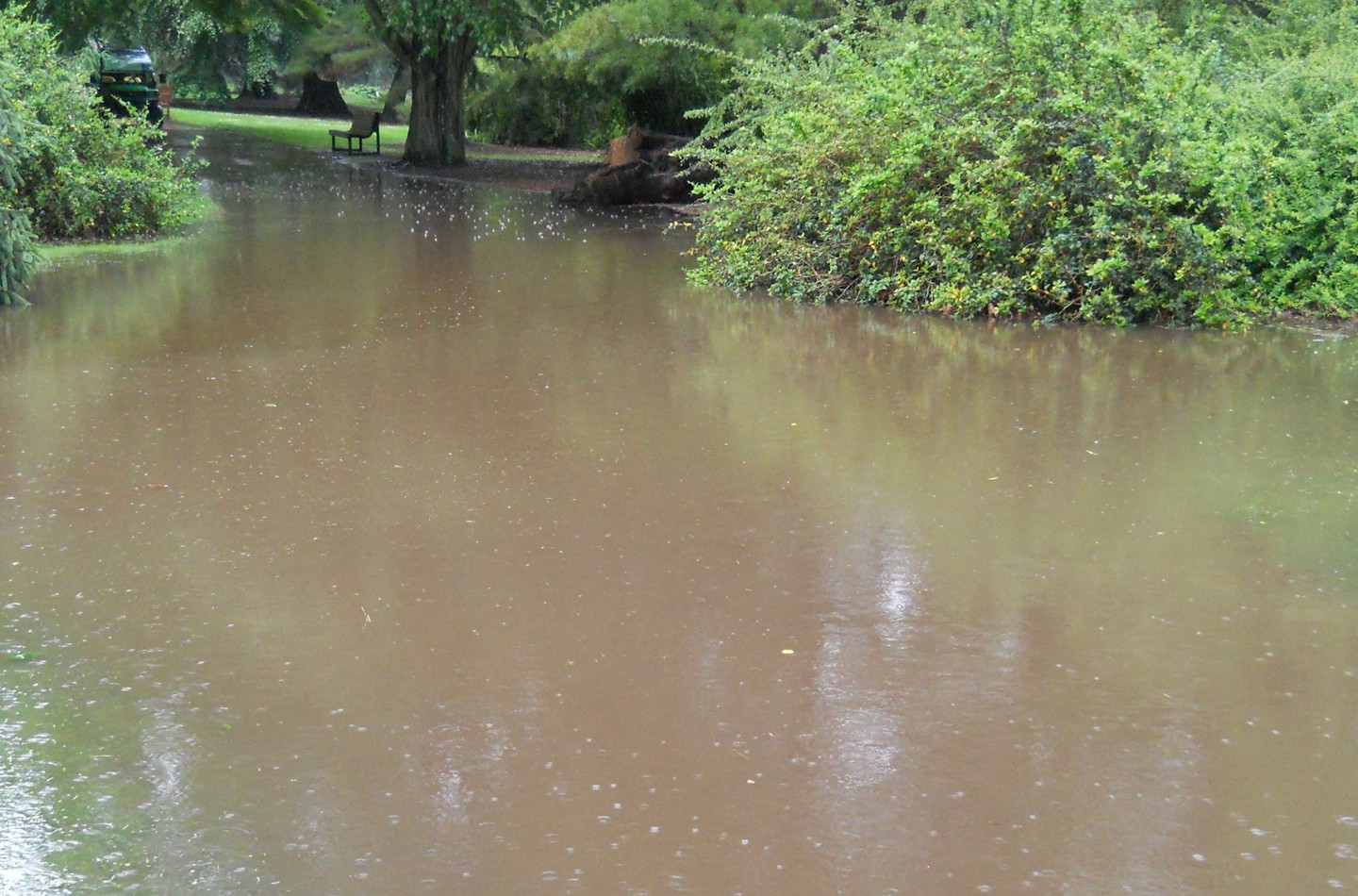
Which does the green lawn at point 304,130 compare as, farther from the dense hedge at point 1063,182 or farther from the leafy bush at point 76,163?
the dense hedge at point 1063,182

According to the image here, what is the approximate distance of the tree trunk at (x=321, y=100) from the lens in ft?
163

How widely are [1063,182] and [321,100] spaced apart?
4251 centimetres

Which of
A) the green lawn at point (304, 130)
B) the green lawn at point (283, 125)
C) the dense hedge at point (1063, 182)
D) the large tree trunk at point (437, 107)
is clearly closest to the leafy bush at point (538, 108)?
the green lawn at point (304, 130)

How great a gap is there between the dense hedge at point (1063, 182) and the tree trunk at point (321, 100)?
39297 mm

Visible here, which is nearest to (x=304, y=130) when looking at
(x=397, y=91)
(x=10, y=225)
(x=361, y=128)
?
(x=397, y=91)

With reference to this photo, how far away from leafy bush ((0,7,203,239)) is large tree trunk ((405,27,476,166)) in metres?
13.1

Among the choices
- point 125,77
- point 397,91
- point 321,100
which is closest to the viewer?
point 125,77

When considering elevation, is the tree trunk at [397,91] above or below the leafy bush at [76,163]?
above

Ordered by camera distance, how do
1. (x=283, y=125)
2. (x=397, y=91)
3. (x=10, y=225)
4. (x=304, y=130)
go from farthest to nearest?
(x=397, y=91), (x=283, y=125), (x=304, y=130), (x=10, y=225)

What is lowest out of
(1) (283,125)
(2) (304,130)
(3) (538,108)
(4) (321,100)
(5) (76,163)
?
(5) (76,163)

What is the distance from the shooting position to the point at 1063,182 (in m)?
11.5

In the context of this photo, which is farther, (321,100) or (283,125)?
(321,100)

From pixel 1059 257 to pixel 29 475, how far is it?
305 inches

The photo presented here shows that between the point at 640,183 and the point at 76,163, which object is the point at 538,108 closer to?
the point at 640,183
